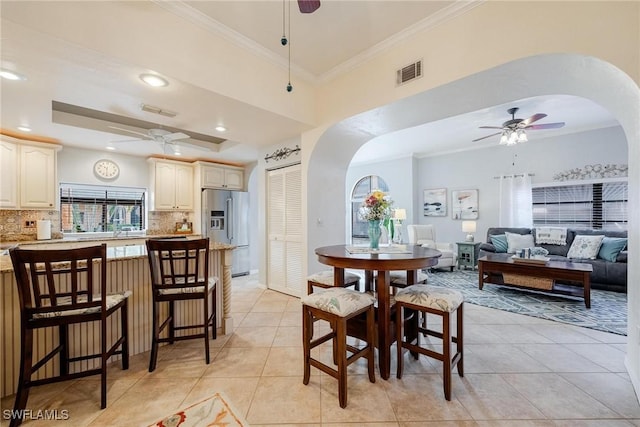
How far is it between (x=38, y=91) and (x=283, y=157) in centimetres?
266

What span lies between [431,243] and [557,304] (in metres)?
2.36

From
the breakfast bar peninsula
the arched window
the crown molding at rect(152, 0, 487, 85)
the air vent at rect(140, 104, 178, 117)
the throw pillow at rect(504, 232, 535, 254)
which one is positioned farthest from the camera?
the arched window

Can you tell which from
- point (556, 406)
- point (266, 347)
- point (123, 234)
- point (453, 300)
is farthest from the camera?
point (123, 234)

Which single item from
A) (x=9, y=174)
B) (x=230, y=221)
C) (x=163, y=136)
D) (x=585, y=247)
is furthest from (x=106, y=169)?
(x=585, y=247)

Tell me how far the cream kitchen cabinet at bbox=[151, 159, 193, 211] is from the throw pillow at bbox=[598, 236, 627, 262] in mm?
7500

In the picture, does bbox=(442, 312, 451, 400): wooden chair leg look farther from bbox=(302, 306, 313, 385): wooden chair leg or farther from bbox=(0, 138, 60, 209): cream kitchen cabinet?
bbox=(0, 138, 60, 209): cream kitchen cabinet

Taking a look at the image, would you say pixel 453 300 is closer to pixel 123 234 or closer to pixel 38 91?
pixel 38 91

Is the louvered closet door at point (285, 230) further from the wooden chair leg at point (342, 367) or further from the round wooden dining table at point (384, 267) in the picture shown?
the wooden chair leg at point (342, 367)

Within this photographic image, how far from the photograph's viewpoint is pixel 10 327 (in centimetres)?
174

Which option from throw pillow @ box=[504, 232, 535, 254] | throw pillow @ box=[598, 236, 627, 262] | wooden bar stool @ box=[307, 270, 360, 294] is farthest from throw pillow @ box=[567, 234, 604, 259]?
wooden bar stool @ box=[307, 270, 360, 294]

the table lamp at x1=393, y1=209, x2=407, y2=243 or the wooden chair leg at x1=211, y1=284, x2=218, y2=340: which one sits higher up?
the table lamp at x1=393, y1=209, x2=407, y2=243

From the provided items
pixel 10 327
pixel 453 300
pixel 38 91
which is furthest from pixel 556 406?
pixel 38 91

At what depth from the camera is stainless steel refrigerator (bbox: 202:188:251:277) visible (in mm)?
5113

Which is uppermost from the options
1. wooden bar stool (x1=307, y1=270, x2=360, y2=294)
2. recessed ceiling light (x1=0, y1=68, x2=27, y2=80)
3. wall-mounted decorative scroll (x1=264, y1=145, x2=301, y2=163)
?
recessed ceiling light (x1=0, y1=68, x2=27, y2=80)
